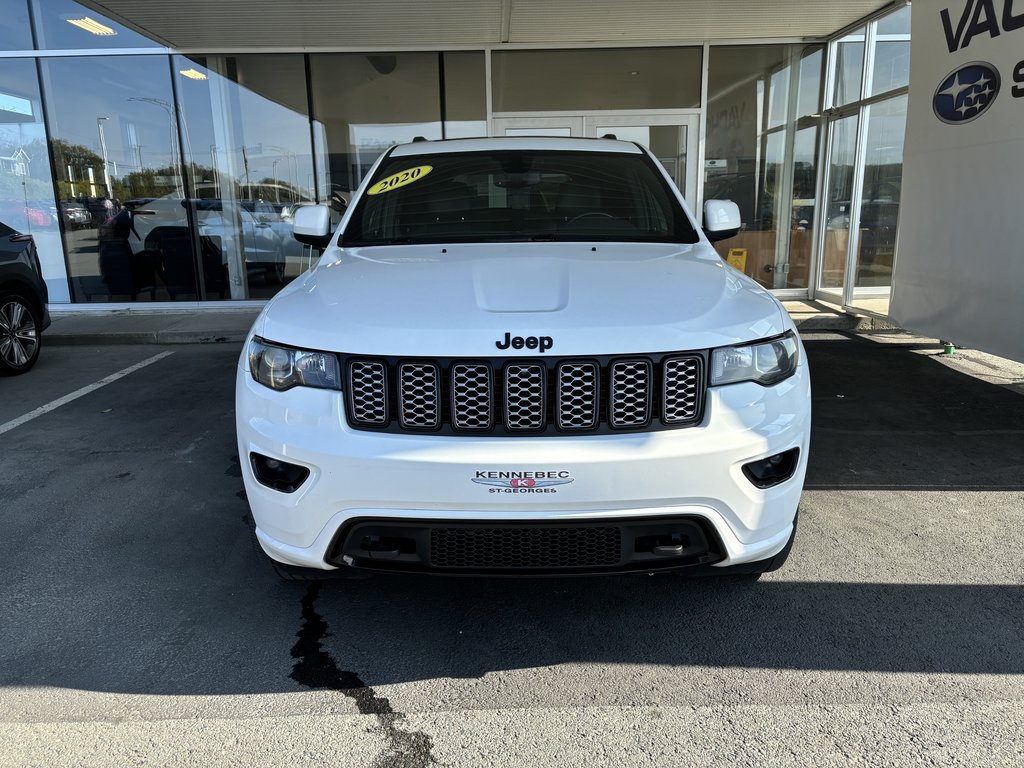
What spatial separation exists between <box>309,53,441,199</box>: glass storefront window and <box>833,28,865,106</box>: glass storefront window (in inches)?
212

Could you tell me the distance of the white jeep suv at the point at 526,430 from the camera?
2186mm

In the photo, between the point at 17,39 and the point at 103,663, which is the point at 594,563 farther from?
the point at 17,39

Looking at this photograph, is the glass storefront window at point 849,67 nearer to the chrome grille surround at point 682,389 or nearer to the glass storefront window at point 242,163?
the glass storefront window at point 242,163

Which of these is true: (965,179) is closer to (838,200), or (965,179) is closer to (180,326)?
(838,200)

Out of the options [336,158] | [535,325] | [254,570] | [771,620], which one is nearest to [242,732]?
[254,570]

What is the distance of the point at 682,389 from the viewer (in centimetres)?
228

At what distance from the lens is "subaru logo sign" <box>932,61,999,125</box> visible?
5.52 meters

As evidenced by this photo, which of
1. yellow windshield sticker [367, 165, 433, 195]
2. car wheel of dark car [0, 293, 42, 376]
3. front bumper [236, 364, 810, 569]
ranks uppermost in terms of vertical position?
yellow windshield sticker [367, 165, 433, 195]

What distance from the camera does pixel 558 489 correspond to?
217cm

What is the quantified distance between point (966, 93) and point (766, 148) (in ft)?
16.2

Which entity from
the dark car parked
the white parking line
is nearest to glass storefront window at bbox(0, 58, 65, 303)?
the dark car parked

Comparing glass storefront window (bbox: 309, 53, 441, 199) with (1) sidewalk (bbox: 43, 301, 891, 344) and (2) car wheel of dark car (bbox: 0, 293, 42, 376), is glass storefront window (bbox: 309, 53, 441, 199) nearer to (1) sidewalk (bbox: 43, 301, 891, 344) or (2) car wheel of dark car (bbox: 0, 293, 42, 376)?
(1) sidewalk (bbox: 43, 301, 891, 344)

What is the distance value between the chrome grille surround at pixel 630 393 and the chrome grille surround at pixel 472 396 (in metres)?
0.37

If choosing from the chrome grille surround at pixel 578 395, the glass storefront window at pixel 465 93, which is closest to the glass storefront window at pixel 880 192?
the glass storefront window at pixel 465 93
